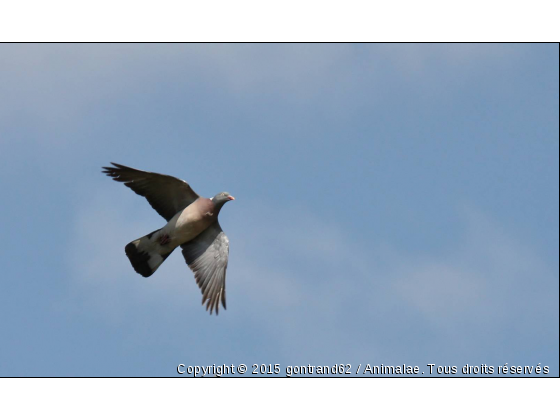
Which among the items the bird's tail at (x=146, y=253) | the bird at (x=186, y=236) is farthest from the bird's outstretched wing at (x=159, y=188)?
the bird's tail at (x=146, y=253)

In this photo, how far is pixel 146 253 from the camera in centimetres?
1548

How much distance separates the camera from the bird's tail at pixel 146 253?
15.4 meters

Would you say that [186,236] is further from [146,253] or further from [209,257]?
[146,253]

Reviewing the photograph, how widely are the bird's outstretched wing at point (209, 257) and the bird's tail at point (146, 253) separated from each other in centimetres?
63

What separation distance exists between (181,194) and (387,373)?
5.74 metres

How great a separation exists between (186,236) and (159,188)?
1.19m

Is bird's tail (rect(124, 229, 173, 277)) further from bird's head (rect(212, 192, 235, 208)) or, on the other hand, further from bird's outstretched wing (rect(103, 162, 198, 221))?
bird's head (rect(212, 192, 235, 208))

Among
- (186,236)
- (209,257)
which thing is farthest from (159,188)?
(209,257)

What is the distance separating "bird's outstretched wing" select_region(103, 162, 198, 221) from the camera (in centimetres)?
1479

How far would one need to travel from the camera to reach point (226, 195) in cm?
1538

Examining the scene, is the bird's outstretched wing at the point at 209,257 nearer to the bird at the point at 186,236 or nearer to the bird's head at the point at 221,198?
the bird at the point at 186,236
